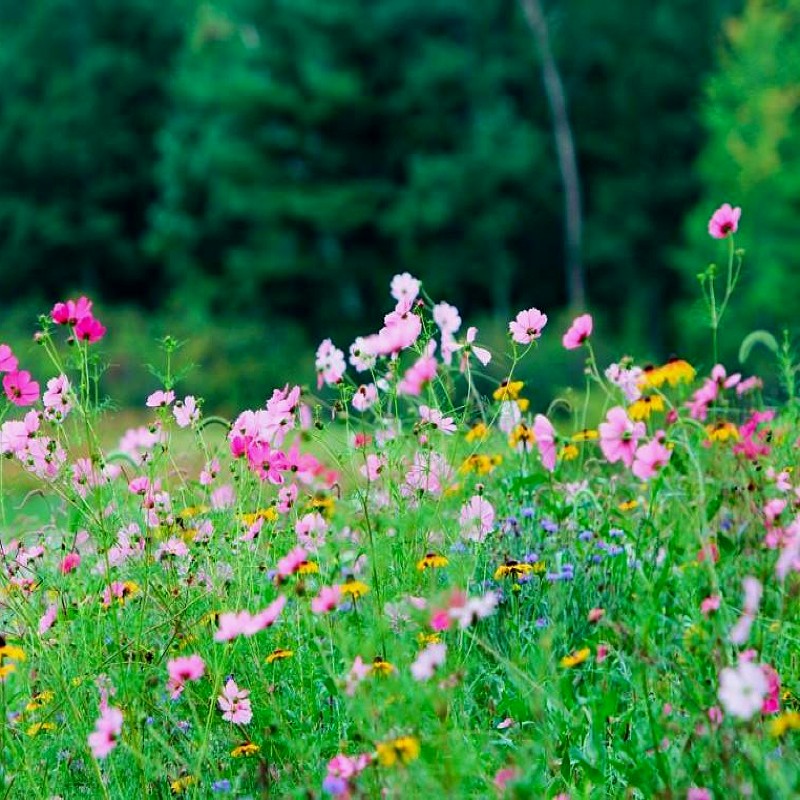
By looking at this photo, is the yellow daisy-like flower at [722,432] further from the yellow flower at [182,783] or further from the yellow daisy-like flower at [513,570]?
the yellow flower at [182,783]

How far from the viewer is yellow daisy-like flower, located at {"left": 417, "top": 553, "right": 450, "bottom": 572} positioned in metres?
2.35

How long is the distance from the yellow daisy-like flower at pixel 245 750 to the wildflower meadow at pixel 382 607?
33 mm

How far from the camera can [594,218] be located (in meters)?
22.1

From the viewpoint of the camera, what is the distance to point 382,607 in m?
2.41

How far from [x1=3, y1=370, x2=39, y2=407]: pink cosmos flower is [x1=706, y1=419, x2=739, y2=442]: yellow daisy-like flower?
1.41 metres

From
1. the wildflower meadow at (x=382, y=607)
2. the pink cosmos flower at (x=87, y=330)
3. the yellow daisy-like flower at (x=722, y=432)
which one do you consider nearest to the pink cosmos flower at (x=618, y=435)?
the wildflower meadow at (x=382, y=607)

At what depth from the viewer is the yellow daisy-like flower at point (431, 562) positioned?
2348mm

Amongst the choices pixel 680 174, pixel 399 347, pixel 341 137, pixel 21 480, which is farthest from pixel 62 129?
pixel 399 347

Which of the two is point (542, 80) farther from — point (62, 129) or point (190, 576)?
point (190, 576)

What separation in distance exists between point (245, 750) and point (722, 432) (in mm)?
1233

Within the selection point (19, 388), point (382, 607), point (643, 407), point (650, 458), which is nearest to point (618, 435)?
point (650, 458)

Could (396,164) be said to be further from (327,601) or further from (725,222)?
(327,601)

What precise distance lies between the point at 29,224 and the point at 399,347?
2302 centimetres

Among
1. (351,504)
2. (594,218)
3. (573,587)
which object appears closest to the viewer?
(351,504)
